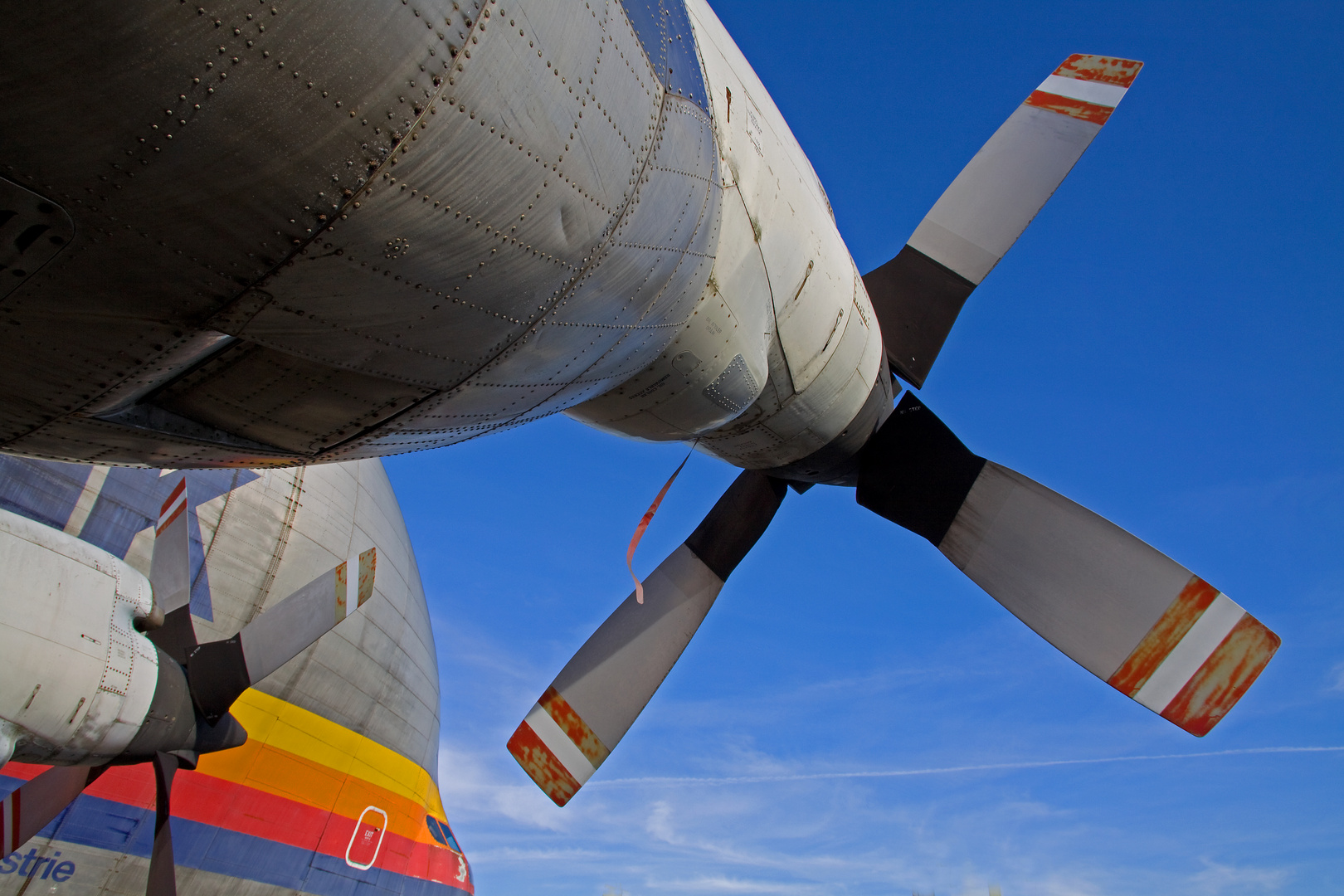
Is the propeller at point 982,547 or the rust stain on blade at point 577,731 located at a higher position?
the propeller at point 982,547

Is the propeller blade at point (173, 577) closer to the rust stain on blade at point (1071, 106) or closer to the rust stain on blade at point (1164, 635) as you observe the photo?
the rust stain on blade at point (1164, 635)

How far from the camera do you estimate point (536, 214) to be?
3.01 m

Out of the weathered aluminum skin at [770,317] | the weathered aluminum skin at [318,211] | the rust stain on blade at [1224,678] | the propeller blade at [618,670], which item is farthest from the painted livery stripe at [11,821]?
the rust stain on blade at [1224,678]

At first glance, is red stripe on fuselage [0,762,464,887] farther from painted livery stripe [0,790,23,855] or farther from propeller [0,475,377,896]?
painted livery stripe [0,790,23,855]

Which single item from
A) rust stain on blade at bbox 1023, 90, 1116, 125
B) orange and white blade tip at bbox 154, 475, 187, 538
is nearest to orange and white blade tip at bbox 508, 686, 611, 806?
orange and white blade tip at bbox 154, 475, 187, 538

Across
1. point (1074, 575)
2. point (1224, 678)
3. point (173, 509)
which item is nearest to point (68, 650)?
point (173, 509)

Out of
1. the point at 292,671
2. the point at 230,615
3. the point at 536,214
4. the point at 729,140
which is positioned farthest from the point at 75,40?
the point at 292,671

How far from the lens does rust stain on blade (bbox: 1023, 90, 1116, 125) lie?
795 cm

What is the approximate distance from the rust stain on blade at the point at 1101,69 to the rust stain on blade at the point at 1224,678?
531cm

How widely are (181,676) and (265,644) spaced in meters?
0.77

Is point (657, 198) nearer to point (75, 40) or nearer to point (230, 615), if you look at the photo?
point (75, 40)

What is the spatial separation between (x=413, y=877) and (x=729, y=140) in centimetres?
1419

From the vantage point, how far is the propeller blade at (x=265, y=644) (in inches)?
301

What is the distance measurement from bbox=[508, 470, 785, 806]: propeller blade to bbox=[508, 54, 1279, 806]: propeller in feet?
0.05
